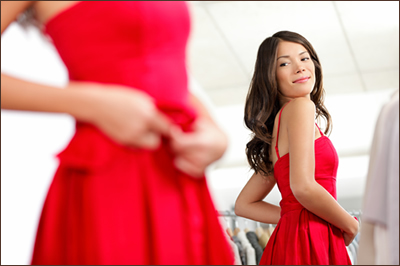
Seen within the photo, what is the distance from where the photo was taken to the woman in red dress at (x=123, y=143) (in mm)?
613

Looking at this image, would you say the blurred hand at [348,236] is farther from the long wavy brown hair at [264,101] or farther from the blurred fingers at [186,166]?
the blurred fingers at [186,166]

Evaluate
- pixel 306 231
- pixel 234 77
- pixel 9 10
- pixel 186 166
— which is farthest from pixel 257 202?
pixel 234 77

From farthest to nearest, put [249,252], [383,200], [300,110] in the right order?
[249,252], [300,110], [383,200]

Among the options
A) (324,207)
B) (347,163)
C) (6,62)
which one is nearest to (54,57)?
(6,62)

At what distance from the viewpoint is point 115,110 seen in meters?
0.60

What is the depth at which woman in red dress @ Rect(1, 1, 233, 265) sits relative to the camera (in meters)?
0.61

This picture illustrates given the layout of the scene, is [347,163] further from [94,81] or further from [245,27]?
[94,81]

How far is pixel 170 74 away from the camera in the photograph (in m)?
0.69

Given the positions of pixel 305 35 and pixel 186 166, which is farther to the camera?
pixel 305 35

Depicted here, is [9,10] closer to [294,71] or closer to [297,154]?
[297,154]

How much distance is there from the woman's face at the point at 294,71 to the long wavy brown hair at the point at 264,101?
0.06 ft

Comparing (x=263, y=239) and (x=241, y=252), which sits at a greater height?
(x=263, y=239)

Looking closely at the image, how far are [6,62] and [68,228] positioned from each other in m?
1.70

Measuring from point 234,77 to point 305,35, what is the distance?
3.38 ft
